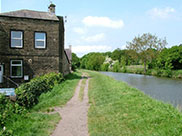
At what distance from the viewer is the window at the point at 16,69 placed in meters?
16.5

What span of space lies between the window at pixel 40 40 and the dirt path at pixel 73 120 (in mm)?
9481

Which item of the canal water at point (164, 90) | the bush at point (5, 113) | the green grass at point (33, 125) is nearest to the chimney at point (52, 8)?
the canal water at point (164, 90)

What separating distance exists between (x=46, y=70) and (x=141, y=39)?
122 feet

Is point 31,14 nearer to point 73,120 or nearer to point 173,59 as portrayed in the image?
point 73,120

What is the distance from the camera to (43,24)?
56.6ft

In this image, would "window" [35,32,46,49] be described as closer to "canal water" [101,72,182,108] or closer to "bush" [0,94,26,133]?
"bush" [0,94,26,133]

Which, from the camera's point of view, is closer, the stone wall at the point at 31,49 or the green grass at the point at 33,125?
the green grass at the point at 33,125

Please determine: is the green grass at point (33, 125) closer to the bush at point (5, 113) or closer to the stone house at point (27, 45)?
the bush at point (5, 113)

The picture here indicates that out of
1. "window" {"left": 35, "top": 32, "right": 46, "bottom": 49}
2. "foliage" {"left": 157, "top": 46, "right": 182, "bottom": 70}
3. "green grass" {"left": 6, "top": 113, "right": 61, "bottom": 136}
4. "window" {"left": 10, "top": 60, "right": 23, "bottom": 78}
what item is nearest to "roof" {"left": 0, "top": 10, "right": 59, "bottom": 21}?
"window" {"left": 35, "top": 32, "right": 46, "bottom": 49}

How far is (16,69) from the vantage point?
1667 cm

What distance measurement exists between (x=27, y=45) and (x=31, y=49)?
1.73 ft

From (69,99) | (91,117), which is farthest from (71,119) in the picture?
(69,99)

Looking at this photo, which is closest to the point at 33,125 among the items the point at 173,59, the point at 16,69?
the point at 16,69

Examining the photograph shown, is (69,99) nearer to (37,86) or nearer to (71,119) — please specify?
(37,86)
